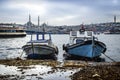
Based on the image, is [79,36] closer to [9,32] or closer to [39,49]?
[39,49]

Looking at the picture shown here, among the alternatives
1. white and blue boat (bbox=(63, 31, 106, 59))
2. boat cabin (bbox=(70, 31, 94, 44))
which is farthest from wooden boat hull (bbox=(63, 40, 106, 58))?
boat cabin (bbox=(70, 31, 94, 44))

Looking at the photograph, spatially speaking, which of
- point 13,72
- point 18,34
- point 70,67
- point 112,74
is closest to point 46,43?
point 70,67

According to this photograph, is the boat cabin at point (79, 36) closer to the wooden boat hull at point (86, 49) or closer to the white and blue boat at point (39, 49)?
the wooden boat hull at point (86, 49)

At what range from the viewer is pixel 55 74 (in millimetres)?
20375

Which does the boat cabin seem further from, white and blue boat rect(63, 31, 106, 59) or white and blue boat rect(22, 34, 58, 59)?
white and blue boat rect(22, 34, 58, 59)

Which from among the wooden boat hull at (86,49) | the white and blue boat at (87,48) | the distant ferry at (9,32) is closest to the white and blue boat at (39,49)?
the white and blue boat at (87,48)

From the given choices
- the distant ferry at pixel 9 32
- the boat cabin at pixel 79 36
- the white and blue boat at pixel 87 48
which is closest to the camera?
the white and blue boat at pixel 87 48

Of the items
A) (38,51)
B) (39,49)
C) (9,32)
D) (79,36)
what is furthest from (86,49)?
(9,32)

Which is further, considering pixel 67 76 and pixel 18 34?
pixel 18 34

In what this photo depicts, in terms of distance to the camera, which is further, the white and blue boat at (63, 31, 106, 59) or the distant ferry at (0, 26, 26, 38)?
the distant ferry at (0, 26, 26, 38)

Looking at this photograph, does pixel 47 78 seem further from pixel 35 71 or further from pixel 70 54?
pixel 70 54

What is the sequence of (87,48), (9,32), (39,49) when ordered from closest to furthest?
1. (87,48)
2. (39,49)
3. (9,32)

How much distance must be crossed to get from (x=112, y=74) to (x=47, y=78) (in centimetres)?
473

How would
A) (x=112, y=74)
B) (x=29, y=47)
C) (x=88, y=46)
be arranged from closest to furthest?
(x=112, y=74) → (x=88, y=46) → (x=29, y=47)
